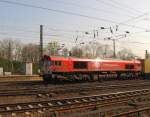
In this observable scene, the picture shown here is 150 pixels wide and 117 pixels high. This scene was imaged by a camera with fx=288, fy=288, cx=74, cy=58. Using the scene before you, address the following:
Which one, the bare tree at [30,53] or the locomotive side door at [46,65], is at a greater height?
the bare tree at [30,53]

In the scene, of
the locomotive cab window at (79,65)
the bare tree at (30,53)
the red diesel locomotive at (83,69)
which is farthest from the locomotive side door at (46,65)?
the bare tree at (30,53)

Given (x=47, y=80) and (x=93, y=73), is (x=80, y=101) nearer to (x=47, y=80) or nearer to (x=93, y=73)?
(x=47, y=80)

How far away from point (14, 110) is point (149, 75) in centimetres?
3526

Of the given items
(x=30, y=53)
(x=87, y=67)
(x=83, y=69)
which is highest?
(x=30, y=53)

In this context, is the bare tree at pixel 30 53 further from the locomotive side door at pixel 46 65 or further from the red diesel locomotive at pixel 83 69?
the locomotive side door at pixel 46 65

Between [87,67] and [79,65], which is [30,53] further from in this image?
[79,65]

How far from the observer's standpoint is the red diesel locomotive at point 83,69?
30.3m

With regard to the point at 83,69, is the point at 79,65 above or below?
above

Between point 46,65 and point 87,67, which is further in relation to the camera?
point 87,67

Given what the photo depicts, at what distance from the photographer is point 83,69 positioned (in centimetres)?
3253

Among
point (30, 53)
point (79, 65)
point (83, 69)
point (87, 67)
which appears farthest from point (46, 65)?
point (30, 53)

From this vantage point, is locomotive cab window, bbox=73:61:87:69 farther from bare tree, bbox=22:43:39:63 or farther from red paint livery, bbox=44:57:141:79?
bare tree, bbox=22:43:39:63

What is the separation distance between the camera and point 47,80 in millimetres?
31297

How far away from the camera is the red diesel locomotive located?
30.3 metres
